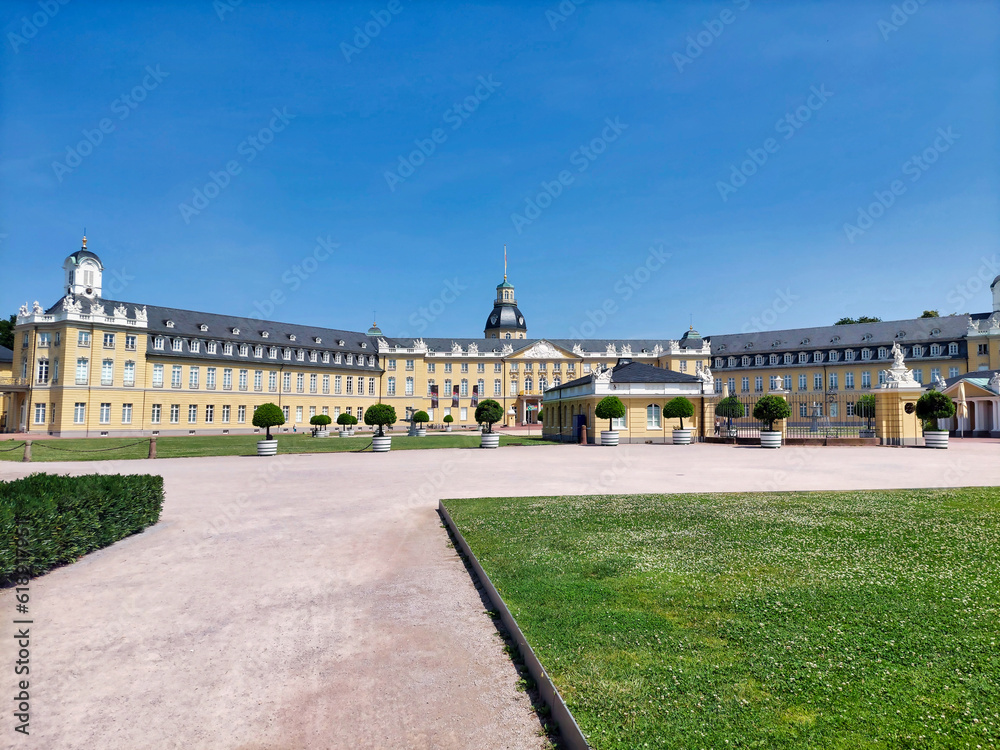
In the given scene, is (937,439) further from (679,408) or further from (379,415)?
(379,415)

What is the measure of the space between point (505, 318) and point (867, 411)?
63.4 m

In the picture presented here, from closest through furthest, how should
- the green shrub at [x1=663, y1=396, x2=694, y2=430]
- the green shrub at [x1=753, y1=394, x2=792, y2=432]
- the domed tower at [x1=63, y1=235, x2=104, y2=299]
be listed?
the green shrub at [x1=753, y1=394, x2=792, y2=432], the green shrub at [x1=663, y1=396, x2=694, y2=430], the domed tower at [x1=63, y1=235, x2=104, y2=299]

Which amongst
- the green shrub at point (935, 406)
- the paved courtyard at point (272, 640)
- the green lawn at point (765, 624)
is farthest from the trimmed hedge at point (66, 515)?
the green shrub at point (935, 406)

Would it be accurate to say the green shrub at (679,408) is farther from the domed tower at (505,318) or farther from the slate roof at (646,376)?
the domed tower at (505,318)

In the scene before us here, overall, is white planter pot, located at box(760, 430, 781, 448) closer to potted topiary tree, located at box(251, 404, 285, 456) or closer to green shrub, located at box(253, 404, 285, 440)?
potted topiary tree, located at box(251, 404, 285, 456)

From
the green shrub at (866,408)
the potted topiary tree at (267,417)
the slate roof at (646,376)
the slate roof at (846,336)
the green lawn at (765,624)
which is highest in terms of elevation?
the slate roof at (846,336)

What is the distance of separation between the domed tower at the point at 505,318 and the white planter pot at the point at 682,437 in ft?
237

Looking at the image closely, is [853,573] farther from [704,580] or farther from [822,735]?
[822,735]

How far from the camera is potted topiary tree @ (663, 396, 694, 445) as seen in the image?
36969mm

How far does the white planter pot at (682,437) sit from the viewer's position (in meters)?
36.9

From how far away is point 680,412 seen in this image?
124ft

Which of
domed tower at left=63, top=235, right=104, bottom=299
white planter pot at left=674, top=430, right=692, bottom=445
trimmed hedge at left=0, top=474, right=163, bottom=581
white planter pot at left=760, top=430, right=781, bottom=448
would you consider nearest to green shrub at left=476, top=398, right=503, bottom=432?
white planter pot at left=674, top=430, right=692, bottom=445

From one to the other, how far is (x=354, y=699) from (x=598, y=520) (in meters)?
6.69

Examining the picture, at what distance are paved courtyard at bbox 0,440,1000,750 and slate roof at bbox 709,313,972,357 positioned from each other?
79.9 m
